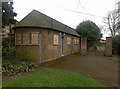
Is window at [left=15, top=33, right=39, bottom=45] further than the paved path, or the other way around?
window at [left=15, top=33, right=39, bottom=45]

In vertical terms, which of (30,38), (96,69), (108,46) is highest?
(30,38)

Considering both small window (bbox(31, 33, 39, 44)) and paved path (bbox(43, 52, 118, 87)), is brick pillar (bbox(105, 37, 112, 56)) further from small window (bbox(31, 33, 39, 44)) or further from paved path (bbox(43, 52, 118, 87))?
small window (bbox(31, 33, 39, 44))

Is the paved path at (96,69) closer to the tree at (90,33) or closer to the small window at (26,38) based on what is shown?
the small window at (26,38)

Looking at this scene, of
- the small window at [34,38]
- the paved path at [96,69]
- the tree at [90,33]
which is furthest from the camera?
the tree at [90,33]

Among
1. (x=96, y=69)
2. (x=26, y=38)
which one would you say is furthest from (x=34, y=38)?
(x=96, y=69)

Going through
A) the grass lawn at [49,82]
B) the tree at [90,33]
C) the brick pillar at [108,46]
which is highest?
the tree at [90,33]

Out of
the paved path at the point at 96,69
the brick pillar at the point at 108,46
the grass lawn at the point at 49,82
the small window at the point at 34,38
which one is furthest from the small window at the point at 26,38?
the brick pillar at the point at 108,46

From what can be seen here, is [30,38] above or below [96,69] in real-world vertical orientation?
above

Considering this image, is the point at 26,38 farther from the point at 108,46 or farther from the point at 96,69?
the point at 108,46

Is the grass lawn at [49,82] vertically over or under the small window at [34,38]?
under

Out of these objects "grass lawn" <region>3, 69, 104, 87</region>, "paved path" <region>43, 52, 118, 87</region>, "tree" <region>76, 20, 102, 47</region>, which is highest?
"tree" <region>76, 20, 102, 47</region>

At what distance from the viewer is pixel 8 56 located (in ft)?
19.7

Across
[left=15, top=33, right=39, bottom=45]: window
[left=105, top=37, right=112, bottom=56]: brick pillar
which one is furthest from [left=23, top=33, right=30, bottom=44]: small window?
[left=105, top=37, right=112, bottom=56]: brick pillar

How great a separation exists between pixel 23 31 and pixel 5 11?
2668mm
